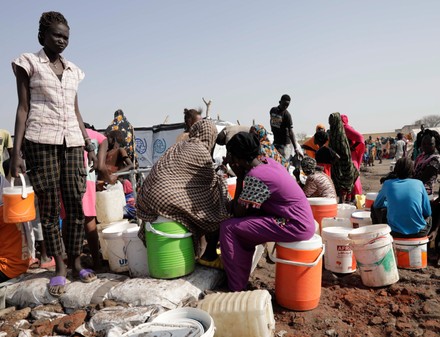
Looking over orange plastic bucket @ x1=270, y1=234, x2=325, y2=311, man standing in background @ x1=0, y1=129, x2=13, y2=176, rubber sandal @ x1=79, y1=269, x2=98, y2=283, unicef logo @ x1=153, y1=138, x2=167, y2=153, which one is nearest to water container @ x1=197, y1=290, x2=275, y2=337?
orange plastic bucket @ x1=270, y1=234, x2=325, y2=311

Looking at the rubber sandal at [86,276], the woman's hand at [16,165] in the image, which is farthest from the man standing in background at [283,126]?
the woman's hand at [16,165]

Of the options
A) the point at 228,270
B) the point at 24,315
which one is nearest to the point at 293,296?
the point at 228,270

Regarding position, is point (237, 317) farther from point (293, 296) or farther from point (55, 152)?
point (55, 152)

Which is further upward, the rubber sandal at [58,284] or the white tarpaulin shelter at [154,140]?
the white tarpaulin shelter at [154,140]

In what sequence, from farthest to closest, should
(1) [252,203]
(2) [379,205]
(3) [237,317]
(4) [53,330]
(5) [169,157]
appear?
(2) [379,205], (5) [169,157], (1) [252,203], (4) [53,330], (3) [237,317]

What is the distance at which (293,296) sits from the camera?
3.04 m

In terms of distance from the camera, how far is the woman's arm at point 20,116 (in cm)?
282

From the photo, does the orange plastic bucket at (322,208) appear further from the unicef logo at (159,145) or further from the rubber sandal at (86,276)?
the unicef logo at (159,145)

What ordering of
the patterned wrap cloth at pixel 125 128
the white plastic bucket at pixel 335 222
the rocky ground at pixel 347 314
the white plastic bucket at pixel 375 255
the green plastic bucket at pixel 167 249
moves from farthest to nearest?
the patterned wrap cloth at pixel 125 128 < the white plastic bucket at pixel 335 222 < the white plastic bucket at pixel 375 255 < the green plastic bucket at pixel 167 249 < the rocky ground at pixel 347 314

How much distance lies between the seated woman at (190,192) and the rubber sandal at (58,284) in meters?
0.73

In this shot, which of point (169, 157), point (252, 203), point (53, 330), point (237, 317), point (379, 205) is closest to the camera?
point (237, 317)

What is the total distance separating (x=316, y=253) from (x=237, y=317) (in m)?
0.95

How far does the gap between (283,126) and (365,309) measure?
4582 millimetres

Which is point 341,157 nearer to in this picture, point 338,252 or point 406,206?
point 406,206
